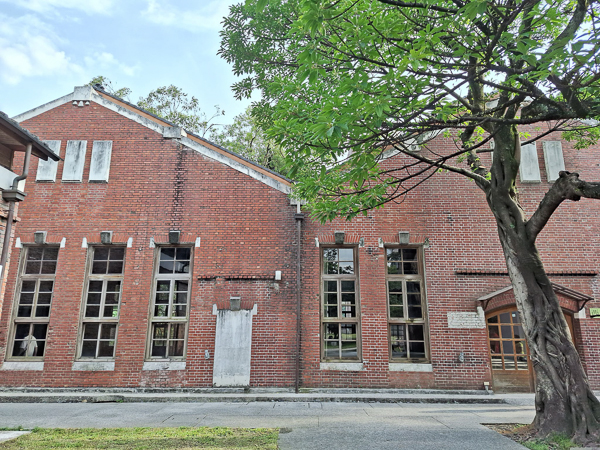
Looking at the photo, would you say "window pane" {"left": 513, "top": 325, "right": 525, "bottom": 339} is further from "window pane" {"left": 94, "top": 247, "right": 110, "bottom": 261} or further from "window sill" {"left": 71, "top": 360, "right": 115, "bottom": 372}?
"window pane" {"left": 94, "top": 247, "right": 110, "bottom": 261}

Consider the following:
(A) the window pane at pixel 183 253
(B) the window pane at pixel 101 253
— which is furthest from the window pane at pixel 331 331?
(B) the window pane at pixel 101 253

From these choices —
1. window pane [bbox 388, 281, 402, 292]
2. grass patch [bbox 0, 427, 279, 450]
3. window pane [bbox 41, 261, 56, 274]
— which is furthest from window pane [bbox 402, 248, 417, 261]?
window pane [bbox 41, 261, 56, 274]

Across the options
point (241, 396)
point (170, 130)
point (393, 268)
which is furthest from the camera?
point (170, 130)

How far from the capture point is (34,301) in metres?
10.7

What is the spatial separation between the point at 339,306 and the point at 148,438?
Result: 5.78 metres

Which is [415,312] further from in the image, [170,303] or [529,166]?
[170,303]

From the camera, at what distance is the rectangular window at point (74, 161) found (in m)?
11.3

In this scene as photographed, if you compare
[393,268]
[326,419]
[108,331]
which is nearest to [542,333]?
[326,419]

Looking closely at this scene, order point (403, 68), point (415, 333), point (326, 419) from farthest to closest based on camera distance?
point (415, 333) < point (326, 419) < point (403, 68)

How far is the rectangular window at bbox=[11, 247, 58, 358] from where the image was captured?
1052cm

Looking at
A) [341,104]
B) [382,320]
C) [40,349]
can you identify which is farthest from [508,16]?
[40,349]

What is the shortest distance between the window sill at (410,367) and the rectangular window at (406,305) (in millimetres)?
195

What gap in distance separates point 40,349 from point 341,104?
1005 centimetres

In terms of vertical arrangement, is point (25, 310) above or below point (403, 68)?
below
